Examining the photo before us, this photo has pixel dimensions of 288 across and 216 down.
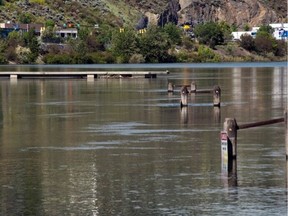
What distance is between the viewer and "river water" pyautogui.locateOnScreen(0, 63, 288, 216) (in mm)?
23422

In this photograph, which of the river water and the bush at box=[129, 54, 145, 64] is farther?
the bush at box=[129, 54, 145, 64]

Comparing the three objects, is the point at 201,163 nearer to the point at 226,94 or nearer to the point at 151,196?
the point at 151,196

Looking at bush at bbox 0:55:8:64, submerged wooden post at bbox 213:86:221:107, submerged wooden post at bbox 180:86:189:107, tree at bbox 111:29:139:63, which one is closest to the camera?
submerged wooden post at bbox 213:86:221:107

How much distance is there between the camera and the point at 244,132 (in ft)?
124

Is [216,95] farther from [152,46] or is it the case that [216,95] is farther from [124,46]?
[152,46]

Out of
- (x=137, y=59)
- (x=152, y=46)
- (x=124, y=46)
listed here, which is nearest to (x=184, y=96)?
(x=137, y=59)

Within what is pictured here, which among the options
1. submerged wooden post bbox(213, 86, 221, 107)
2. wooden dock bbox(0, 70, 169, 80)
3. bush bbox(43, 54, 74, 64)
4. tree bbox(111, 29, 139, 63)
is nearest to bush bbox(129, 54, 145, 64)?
tree bbox(111, 29, 139, 63)

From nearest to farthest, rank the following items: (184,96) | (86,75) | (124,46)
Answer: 1. (184,96)
2. (86,75)
3. (124,46)

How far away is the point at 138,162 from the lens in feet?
98.5

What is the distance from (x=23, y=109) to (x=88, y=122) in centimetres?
1013

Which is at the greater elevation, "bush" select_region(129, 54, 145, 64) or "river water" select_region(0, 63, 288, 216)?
"river water" select_region(0, 63, 288, 216)

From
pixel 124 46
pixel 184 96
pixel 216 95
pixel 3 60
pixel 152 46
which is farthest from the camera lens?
pixel 152 46

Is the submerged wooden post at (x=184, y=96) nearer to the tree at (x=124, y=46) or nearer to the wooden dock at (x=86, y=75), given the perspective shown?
the wooden dock at (x=86, y=75)

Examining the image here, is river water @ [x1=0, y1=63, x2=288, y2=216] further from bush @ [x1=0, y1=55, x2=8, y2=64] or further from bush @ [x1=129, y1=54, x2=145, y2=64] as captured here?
bush @ [x1=0, y1=55, x2=8, y2=64]
